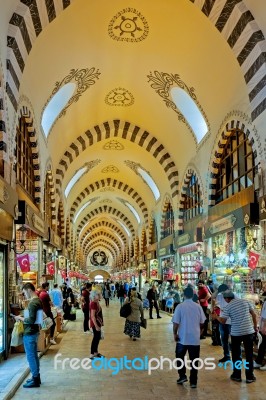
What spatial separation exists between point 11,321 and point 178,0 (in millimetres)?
6685

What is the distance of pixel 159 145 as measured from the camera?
1742 centimetres

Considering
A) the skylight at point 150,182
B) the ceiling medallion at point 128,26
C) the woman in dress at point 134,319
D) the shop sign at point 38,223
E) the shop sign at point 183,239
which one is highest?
the ceiling medallion at point 128,26

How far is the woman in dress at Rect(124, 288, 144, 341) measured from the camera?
35.7ft

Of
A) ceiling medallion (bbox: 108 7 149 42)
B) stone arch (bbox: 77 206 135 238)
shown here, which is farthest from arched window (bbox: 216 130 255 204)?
stone arch (bbox: 77 206 135 238)

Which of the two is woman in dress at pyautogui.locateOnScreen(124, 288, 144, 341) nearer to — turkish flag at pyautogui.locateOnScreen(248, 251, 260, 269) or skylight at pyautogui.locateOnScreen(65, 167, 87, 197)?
turkish flag at pyautogui.locateOnScreen(248, 251, 260, 269)

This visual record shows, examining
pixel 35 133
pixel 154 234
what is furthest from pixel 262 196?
pixel 154 234

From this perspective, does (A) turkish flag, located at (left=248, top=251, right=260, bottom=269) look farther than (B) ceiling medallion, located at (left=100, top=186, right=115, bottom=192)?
No

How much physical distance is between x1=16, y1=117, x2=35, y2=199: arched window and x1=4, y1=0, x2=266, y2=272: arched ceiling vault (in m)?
0.38

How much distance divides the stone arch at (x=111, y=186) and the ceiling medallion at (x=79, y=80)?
37.2ft

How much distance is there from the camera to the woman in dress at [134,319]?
10.9 m

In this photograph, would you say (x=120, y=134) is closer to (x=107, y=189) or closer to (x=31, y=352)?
(x=107, y=189)

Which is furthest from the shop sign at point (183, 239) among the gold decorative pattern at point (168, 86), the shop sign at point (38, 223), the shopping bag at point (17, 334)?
the shopping bag at point (17, 334)

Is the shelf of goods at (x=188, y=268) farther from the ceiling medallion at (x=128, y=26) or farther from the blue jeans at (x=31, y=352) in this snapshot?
the blue jeans at (x=31, y=352)

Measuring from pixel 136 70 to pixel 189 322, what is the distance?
8.54 m
